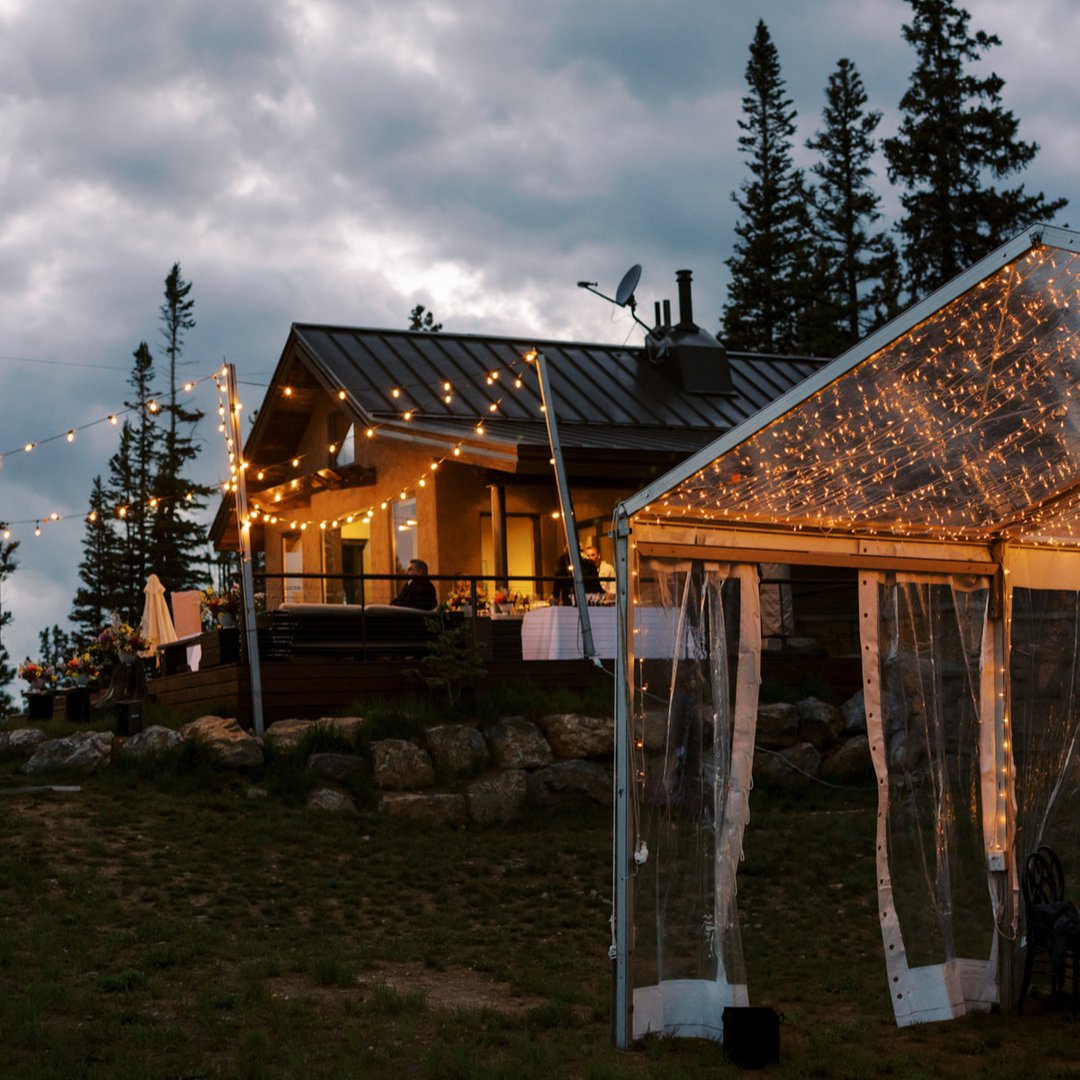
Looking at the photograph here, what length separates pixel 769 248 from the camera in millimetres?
39156

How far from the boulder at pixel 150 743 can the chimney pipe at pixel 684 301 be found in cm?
1279

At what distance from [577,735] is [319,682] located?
9.18 feet

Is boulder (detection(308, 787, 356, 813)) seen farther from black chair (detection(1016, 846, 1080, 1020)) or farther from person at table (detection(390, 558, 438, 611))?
black chair (detection(1016, 846, 1080, 1020))

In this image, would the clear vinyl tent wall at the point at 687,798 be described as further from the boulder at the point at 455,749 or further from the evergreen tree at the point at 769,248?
the evergreen tree at the point at 769,248

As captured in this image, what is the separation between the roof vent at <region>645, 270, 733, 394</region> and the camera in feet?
76.6

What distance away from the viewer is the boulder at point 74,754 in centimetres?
1371

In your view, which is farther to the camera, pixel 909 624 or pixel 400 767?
pixel 400 767

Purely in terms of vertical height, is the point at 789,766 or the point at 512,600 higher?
the point at 512,600

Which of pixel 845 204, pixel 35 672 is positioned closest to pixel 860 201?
pixel 845 204

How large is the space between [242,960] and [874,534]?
4607mm

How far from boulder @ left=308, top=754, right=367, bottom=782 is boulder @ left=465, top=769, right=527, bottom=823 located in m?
1.07

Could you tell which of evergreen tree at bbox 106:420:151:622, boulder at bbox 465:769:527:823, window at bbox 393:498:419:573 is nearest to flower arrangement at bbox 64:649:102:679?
window at bbox 393:498:419:573

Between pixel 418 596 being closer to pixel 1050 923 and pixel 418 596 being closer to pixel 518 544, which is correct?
pixel 518 544

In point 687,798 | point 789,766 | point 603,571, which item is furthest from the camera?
point 603,571
